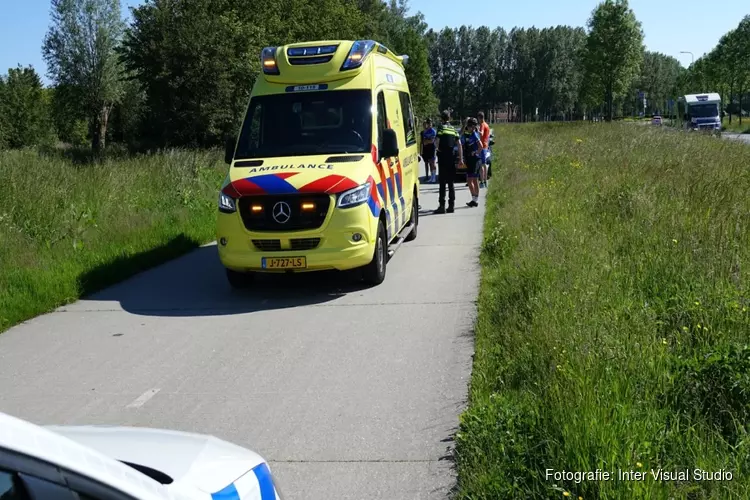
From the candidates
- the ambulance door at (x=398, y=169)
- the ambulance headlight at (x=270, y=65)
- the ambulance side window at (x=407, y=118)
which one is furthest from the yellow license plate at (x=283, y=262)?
the ambulance side window at (x=407, y=118)

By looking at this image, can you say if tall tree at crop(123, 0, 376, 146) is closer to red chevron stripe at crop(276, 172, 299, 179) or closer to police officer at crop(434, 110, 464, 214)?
police officer at crop(434, 110, 464, 214)

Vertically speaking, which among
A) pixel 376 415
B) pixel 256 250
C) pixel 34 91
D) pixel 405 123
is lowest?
pixel 376 415

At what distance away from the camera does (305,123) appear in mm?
9859

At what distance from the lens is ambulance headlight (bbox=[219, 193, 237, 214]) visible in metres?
8.83

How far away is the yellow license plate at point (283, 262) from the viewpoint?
8.66 m

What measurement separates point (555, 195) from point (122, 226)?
7368 millimetres

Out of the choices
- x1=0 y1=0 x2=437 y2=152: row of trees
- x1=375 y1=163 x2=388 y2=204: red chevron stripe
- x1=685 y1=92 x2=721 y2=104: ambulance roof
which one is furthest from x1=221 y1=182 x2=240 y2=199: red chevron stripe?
x1=685 y1=92 x2=721 y2=104: ambulance roof

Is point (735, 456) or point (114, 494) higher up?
point (114, 494)

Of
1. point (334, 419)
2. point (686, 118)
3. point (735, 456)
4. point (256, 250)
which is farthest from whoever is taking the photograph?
point (686, 118)

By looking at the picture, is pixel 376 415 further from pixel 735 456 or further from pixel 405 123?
pixel 405 123

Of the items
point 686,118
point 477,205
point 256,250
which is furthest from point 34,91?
point 256,250

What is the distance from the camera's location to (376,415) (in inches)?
207

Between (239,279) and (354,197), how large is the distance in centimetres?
181

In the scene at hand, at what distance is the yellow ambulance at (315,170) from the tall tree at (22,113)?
7368cm
